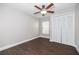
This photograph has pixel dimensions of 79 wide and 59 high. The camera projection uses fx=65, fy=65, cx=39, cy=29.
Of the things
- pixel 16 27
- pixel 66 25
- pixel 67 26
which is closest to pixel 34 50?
pixel 16 27

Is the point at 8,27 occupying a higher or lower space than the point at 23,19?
lower

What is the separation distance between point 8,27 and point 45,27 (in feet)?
2.60

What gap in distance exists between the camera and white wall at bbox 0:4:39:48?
1235 mm

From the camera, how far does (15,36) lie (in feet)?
4.66

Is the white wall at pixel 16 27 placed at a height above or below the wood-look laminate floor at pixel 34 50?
above

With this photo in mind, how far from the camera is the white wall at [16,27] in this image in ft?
4.05

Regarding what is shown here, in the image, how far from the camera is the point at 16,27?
1309mm

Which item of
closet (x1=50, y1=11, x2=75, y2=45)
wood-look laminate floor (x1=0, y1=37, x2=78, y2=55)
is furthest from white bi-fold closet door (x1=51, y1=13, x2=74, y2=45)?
wood-look laminate floor (x1=0, y1=37, x2=78, y2=55)

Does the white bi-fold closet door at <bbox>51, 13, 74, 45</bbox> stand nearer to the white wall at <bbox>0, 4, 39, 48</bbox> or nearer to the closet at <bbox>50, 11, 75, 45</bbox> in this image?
the closet at <bbox>50, 11, 75, 45</bbox>

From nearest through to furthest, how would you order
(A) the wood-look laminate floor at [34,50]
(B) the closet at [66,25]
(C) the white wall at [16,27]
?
(A) the wood-look laminate floor at [34,50] < (C) the white wall at [16,27] < (B) the closet at [66,25]

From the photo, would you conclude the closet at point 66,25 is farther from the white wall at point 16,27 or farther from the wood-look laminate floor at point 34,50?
the white wall at point 16,27

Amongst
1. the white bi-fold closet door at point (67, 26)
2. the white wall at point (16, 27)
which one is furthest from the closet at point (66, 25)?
the white wall at point (16, 27)
